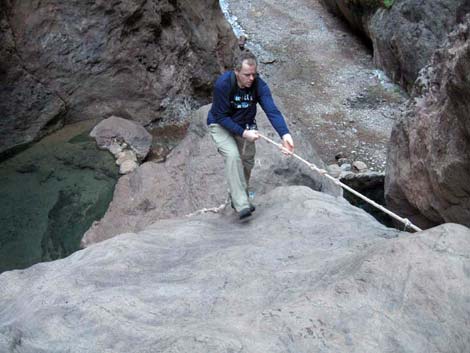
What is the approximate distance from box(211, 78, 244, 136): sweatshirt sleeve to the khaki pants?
0.13 meters

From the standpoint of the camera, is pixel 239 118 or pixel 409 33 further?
pixel 409 33

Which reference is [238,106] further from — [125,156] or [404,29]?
[404,29]

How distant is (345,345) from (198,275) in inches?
50.8

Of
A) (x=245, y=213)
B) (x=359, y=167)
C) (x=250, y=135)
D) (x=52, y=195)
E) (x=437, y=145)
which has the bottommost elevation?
(x=359, y=167)

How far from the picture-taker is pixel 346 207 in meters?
4.80

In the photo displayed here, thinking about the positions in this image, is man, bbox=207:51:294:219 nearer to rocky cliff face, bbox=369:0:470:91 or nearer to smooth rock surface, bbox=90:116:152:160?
smooth rock surface, bbox=90:116:152:160

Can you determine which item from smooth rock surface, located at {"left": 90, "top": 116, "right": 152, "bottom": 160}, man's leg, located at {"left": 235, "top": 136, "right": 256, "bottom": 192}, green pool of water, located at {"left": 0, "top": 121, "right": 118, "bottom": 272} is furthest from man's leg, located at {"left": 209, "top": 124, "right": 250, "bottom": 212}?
smooth rock surface, located at {"left": 90, "top": 116, "right": 152, "bottom": 160}

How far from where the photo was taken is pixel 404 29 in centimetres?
1130

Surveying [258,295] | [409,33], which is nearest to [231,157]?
[258,295]

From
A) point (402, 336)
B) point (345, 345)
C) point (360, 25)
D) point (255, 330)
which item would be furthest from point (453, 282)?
point (360, 25)

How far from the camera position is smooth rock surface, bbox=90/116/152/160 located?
930cm

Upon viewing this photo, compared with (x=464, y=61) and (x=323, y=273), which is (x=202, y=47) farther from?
(x=323, y=273)

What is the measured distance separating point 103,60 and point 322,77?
5.08 meters

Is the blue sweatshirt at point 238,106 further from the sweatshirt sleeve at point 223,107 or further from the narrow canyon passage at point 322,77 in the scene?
the narrow canyon passage at point 322,77
